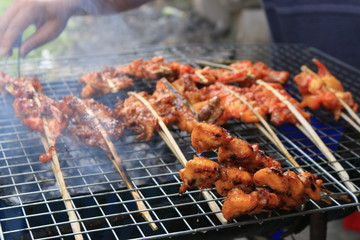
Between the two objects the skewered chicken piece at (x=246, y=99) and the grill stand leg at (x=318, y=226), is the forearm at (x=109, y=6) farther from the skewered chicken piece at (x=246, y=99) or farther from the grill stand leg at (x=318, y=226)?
the grill stand leg at (x=318, y=226)

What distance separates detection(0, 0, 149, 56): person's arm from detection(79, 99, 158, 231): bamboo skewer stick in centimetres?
96

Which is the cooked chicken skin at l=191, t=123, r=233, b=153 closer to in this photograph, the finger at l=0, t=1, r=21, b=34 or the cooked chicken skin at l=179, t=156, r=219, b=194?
the cooked chicken skin at l=179, t=156, r=219, b=194

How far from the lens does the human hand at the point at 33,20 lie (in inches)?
143

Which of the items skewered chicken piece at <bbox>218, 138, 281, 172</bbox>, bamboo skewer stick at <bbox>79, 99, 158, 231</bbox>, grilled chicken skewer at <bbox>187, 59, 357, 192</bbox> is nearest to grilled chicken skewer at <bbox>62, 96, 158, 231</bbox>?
bamboo skewer stick at <bbox>79, 99, 158, 231</bbox>

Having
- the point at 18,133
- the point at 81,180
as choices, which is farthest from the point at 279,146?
the point at 18,133

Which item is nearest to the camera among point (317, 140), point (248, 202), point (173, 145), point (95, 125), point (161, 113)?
point (248, 202)

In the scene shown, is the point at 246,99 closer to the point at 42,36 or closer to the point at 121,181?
the point at 121,181

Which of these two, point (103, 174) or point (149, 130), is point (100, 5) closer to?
point (149, 130)

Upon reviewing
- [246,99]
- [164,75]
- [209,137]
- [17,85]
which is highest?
[209,137]

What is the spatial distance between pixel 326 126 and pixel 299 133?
283mm

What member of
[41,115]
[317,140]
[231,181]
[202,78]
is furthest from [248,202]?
[202,78]

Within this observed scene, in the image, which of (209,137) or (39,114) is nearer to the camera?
(209,137)

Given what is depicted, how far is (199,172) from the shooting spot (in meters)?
2.32

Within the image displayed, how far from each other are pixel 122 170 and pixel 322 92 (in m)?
2.18
